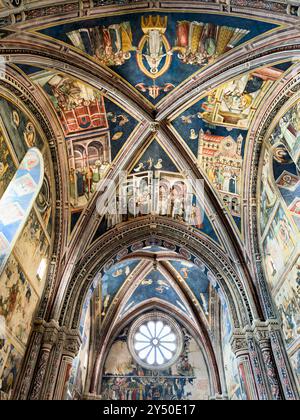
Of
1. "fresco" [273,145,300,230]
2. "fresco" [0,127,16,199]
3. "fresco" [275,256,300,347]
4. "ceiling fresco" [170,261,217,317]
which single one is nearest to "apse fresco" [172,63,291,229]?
"fresco" [273,145,300,230]

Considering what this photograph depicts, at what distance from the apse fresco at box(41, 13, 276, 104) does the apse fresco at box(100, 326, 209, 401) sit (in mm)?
14760

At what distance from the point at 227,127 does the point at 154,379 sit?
13.8 metres

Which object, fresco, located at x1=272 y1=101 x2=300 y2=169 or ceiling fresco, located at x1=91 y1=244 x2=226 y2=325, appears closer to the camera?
fresco, located at x1=272 y1=101 x2=300 y2=169

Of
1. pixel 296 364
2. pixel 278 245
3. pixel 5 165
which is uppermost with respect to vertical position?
pixel 278 245

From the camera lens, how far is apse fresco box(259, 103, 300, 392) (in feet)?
33.7

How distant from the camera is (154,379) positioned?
18297mm

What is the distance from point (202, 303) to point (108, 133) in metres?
11.3

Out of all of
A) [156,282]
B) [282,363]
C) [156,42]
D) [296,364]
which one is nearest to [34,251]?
[156,42]

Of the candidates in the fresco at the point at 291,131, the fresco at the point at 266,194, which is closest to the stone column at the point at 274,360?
the fresco at the point at 266,194

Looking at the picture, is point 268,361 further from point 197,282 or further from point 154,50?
point 154,50

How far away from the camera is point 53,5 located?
846cm

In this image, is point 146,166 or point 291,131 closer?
point 291,131

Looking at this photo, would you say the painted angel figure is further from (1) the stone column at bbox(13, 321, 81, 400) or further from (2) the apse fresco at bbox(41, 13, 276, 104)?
(1) the stone column at bbox(13, 321, 81, 400)
